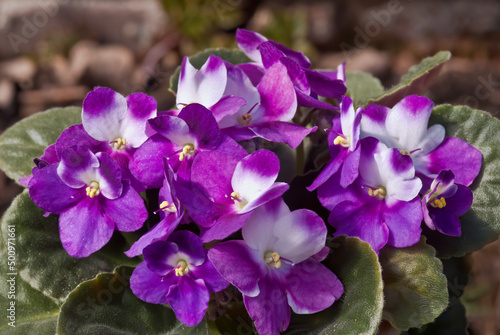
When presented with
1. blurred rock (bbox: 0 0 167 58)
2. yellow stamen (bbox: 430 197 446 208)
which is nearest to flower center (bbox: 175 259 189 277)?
yellow stamen (bbox: 430 197 446 208)

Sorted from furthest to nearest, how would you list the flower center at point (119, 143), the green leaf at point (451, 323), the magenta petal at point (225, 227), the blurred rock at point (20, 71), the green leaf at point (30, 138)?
1. the blurred rock at point (20, 71)
2. the green leaf at point (451, 323)
3. the green leaf at point (30, 138)
4. the flower center at point (119, 143)
5. the magenta petal at point (225, 227)

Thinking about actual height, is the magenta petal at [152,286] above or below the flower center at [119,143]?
below

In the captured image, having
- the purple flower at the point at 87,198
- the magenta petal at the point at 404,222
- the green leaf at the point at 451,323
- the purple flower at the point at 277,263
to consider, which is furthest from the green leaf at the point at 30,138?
the green leaf at the point at 451,323

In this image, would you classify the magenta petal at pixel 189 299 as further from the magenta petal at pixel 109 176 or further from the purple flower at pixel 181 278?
the magenta petal at pixel 109 176

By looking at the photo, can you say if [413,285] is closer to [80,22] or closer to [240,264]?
[240,264]

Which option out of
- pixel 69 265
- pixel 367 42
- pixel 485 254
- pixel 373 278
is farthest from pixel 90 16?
pixel 373 278

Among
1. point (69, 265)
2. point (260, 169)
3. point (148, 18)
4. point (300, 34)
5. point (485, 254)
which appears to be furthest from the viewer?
point (148, 18)

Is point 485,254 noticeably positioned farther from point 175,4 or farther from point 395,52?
point 175,4

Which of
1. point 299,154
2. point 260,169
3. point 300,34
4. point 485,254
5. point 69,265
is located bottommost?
point 485,254
